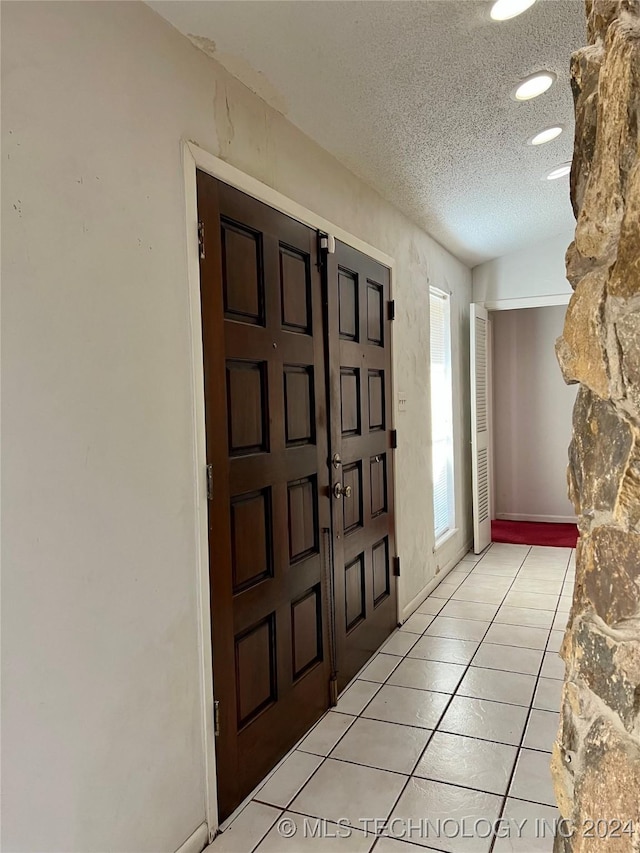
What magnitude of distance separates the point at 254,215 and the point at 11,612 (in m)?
1.49

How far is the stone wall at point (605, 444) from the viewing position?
3.60 feet

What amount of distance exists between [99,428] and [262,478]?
30.7 inches

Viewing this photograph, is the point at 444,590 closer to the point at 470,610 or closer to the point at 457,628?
the point at 470,610

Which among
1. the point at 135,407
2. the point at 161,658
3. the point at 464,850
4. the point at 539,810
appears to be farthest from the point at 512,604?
the point at 135,407

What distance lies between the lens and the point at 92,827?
1432 mm

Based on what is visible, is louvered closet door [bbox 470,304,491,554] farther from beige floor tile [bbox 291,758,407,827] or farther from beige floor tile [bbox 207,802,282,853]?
beige floor tile [bbox 207,802,282,853]

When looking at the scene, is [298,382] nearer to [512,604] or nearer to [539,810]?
[539,810]

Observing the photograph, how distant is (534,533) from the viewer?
19.0 ft

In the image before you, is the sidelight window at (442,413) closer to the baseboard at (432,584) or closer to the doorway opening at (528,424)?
the baseboard at (432,584)

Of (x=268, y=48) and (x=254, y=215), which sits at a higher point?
(x=268, y=48)

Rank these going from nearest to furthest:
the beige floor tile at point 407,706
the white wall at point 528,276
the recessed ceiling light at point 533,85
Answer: the recessed ceiling light at point 533,85
the beige floor tile at point 407,706
the white wall at point 528,276

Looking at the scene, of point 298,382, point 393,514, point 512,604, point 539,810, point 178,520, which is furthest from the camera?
point 512,604

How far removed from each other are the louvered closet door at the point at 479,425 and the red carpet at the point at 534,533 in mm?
383

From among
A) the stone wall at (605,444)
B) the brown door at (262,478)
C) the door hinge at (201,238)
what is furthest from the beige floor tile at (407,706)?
the door hinge at (201,238)
